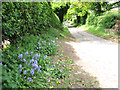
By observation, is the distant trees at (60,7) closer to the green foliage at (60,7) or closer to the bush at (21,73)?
the green foliage at (60,7)

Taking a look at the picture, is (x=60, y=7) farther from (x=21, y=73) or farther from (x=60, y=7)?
(x=21, y=73)

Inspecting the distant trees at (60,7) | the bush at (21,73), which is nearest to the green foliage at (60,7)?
the distant trees at (60,7)

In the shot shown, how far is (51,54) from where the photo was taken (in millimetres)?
5332

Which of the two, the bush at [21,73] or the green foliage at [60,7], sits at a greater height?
the green foliage at [60,7]

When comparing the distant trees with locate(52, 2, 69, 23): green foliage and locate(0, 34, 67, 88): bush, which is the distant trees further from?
locate(0, 34, 67, 88): bush

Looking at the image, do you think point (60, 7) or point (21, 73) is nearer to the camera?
point (21, 73)

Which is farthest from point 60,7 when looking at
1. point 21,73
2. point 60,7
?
point 21,73

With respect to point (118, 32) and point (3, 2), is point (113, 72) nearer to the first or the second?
point (3, 2)

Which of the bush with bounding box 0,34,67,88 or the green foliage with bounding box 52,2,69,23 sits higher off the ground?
the green foliage with bounding box 52,2,69,23

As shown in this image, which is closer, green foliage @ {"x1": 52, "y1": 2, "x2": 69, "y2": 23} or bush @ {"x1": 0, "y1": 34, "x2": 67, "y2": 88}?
bush @ {"x1": 0, "y1": 34, "x2": 67, "y2": 88}

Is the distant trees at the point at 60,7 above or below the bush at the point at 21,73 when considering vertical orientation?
above

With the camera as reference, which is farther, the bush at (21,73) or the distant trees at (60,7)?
the distant trees at (60,7)

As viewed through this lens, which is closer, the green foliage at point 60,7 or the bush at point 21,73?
the bush at point 21,73

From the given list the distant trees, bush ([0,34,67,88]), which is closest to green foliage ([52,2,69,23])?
the distant trees
